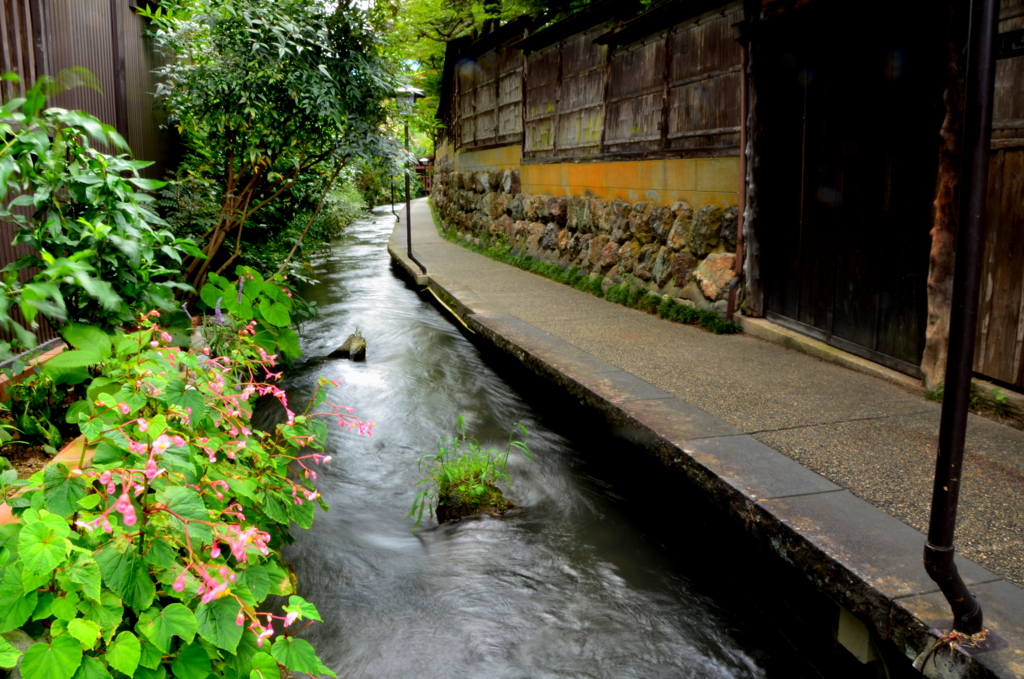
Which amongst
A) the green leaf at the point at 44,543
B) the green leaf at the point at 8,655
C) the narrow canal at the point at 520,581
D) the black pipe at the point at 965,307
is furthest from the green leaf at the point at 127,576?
the black pipe at the point at 965,307

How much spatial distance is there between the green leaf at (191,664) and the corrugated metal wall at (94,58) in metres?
2.85

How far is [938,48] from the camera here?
451 centimetres

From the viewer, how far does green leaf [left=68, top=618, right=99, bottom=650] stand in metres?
1.62

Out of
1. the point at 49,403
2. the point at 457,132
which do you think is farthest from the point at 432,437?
the point at 457,132

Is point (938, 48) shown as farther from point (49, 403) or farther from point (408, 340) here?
point (408, 340)

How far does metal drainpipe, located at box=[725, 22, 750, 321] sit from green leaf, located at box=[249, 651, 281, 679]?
562 cm

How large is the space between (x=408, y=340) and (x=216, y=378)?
6055 mm

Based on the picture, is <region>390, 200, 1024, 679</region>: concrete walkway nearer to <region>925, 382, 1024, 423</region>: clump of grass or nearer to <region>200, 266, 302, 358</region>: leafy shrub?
<region>925, 382, 1024, 423</region>: clump of grass

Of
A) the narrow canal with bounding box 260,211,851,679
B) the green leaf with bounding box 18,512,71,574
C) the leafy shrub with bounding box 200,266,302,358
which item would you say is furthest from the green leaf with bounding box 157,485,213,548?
the leafy shrub with bounding box 200,266,302,358

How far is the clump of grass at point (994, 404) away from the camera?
4.01 metres

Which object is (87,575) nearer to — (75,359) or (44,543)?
(44,543)

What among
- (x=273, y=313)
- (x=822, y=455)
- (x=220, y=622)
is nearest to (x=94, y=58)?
(x=273, y=313)

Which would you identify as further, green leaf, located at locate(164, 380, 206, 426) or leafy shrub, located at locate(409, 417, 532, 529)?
leafy shrub, located at locate(409, 417, 532, 529)

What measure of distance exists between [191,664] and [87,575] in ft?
1.07
